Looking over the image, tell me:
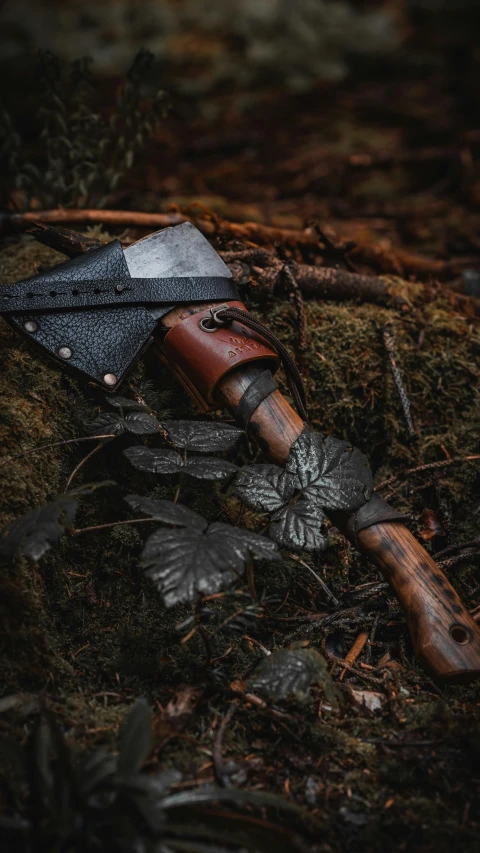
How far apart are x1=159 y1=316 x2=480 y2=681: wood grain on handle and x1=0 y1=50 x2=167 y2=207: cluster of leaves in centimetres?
169

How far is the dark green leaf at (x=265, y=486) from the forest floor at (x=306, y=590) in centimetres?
26

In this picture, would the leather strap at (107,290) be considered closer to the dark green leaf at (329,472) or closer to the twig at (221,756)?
the dark green leaf at (329,472)

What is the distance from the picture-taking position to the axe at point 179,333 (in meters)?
1.86

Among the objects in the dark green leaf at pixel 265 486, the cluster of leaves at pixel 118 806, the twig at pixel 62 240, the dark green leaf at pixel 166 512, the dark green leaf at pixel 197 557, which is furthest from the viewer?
the twig at pixel 62 240

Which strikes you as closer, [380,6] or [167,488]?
[167,488]

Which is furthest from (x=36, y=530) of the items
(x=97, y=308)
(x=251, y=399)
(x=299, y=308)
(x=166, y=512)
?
(x=299, y=308)

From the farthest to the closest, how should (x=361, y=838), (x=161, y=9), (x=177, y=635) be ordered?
(x=161, y=9)
(x=177, y=635)
(x=361, y=838)

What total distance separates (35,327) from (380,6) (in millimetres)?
6705

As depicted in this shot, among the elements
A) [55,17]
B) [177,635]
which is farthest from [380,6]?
[177,635]

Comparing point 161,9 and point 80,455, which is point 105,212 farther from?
point 161,9

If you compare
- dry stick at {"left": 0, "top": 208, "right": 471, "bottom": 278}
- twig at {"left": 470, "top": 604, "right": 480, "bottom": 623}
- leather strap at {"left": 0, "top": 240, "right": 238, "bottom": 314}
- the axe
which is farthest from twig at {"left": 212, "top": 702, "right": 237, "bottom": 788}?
dry stick at {"left": 0, "top": 208, "right": 471, "bottom": 278}

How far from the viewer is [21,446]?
1799 millimetres

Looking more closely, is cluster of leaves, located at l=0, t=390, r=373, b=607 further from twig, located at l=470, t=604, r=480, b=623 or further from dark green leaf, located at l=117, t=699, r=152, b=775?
twig, located at l=470, t=604, r=480, b=623

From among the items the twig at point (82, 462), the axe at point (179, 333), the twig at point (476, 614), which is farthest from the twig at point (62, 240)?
the twig at point (476, 614)
